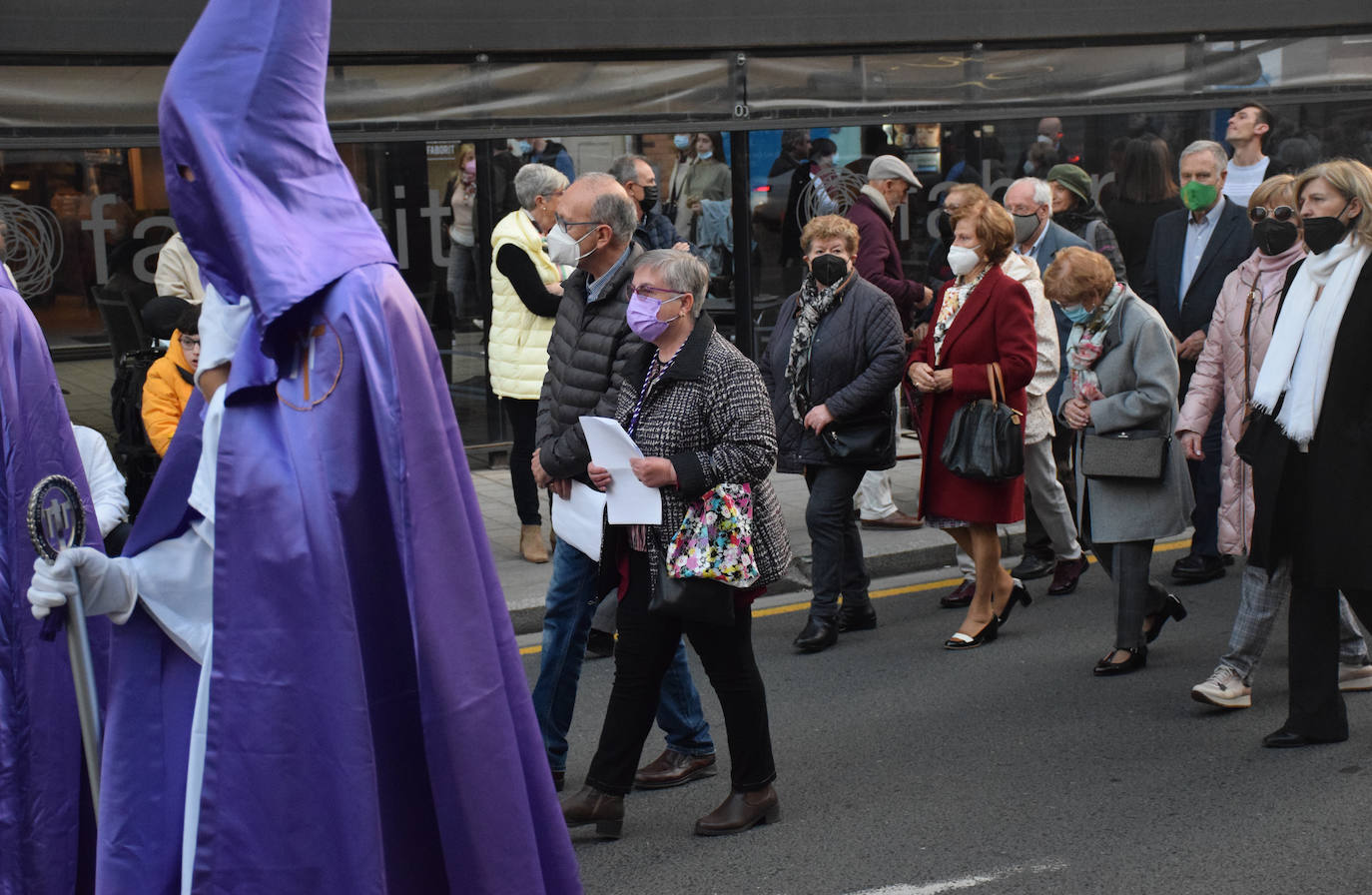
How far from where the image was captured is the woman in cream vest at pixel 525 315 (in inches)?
326

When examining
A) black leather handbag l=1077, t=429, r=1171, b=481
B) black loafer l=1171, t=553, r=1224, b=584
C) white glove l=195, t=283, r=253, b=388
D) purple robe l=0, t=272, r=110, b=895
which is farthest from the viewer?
black loafer l=1171, t=553, r=1224, b=584

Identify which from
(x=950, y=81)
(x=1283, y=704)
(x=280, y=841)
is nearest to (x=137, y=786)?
(x=280, y=841)

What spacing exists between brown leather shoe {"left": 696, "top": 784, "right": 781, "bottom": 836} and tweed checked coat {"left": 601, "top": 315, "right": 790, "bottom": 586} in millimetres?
707

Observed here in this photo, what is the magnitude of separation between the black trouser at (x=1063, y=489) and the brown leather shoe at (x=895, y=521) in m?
0.84

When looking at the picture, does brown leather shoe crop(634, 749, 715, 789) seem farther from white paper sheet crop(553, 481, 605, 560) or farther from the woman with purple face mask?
white paper sheet crop(553, 481, 605, 560)

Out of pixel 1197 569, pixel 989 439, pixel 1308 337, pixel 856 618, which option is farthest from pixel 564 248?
pixel 1197 569

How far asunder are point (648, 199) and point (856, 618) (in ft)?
8.68

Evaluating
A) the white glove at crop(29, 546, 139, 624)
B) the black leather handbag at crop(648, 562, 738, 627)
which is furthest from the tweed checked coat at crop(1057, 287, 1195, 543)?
the white glove at crop(29, 546, 139, 624)

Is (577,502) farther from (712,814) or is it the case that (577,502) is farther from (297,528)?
(297,528)

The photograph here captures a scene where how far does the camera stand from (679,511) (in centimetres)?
491

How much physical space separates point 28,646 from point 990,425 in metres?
4.38

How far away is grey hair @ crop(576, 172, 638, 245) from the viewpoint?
543cm

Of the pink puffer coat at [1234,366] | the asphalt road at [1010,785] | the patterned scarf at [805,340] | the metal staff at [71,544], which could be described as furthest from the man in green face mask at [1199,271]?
the metal staff at [71,544]

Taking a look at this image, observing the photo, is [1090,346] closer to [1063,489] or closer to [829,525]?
[829,525]
